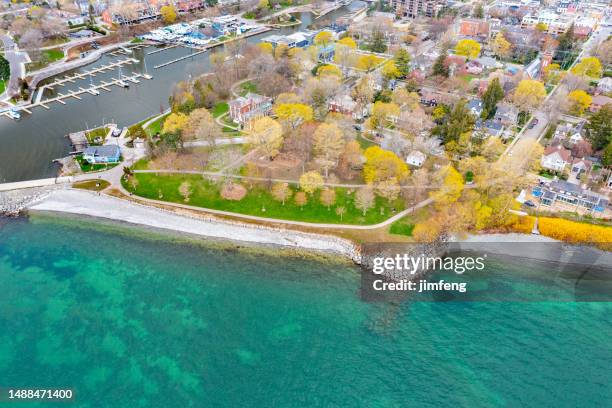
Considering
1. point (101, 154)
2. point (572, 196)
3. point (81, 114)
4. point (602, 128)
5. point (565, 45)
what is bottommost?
point (572, 196)

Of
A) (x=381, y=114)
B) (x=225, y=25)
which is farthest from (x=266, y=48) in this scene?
(x=381, y=114)

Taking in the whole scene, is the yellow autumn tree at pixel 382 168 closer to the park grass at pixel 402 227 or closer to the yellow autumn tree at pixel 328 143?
the yellow autumn tree at pixel 328 143

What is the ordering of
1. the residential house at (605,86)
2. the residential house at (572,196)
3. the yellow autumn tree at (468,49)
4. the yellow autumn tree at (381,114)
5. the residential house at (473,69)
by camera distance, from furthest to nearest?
the yellow autumn tree at (468,49), the residential house at (473,69), the residential house at (605,86), the yellow autumn tree at (381,114), the residential house at (572,196)

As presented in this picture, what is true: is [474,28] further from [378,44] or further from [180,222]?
[180,222]

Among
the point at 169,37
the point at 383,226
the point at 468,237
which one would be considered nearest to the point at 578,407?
the point at 468,237

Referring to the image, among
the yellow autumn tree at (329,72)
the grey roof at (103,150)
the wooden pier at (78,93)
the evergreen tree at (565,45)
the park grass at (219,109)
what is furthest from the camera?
the evergreen tree at (565,45)

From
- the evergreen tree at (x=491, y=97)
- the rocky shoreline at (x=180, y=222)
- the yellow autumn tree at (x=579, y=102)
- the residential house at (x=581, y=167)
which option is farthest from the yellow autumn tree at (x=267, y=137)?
the yellow autumn tree at (x=579, y=102)
